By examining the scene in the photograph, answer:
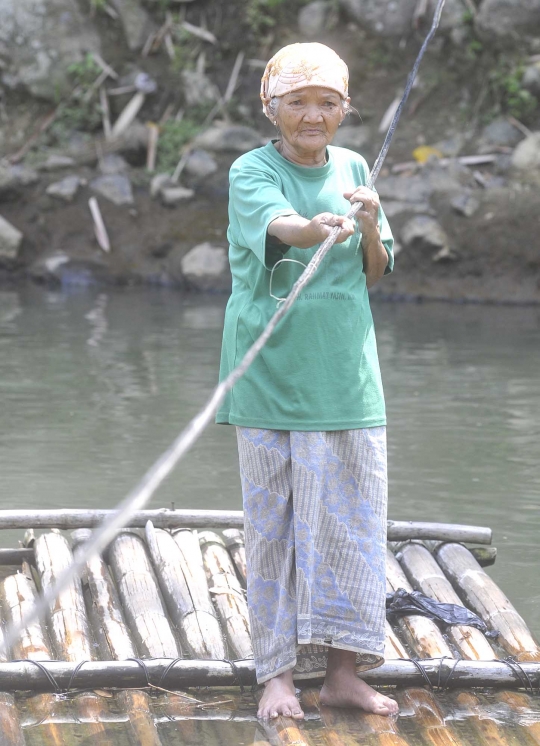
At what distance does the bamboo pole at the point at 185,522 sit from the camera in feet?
13.4

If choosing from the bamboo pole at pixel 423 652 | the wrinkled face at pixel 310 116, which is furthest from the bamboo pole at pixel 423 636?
the wrinkled face at pixel 310 116

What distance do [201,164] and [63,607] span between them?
1148 centimetres

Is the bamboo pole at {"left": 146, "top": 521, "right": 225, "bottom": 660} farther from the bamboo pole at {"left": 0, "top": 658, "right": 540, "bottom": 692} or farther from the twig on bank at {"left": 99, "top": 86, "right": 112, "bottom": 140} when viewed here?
the twig on bank at {"left": 99, "top": 86, "right": 112, "bottom": 140}

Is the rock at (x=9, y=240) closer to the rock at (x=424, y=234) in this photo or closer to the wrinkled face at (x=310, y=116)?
the rock at (x=424, y=234)

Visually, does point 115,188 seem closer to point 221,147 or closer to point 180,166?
point 180,166

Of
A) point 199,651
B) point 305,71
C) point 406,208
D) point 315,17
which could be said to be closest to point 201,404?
point 199,651

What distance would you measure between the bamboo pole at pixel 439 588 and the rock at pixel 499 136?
35.0ft

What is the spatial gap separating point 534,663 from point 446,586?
74cm

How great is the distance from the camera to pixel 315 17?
15406mm

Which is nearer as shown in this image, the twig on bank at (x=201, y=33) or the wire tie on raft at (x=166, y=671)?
the wire tie on raft at (x=166, y=671)

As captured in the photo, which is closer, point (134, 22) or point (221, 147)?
point (221, 147)

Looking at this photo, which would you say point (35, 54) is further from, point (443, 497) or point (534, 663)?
point (534, 663)

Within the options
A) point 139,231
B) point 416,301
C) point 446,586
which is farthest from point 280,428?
point 139,231

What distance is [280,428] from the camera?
2.75m
